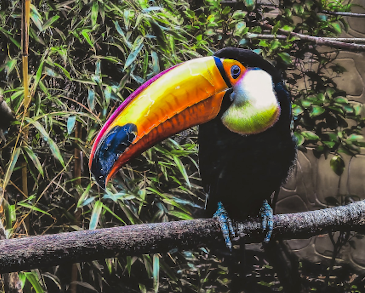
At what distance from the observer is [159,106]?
2.64 feet

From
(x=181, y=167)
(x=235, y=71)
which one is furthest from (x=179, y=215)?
(x=235, y=71)

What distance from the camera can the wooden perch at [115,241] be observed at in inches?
25.7

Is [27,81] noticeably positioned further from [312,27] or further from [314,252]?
[314,252]

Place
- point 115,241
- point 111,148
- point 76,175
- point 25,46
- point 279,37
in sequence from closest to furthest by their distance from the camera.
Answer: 1. point 115,241
2. point 111,148
3. point 25,46
4. point 76,175
5. point 279,37

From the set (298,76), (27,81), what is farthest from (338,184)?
(27,81)

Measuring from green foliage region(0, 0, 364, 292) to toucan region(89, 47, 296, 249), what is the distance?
22cm

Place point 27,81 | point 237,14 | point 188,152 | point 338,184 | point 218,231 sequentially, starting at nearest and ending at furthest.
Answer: point 218,231
point 27,81
point 188,152
point 237,14
point 338,184

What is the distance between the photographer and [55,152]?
3.26ft

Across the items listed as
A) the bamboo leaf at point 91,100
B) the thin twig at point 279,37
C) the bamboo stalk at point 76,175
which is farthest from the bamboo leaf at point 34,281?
the thin twig at point 279,37

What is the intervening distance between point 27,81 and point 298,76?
87 cm

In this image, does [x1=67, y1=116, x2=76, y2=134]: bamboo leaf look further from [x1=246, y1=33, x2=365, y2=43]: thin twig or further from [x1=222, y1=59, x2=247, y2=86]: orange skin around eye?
[x1=246, y1=33, x2=365, y2=43]: thin twig

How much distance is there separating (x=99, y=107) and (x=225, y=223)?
501 millimetres

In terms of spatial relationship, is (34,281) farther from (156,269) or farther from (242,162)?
(242,162)

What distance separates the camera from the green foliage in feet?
3.36
